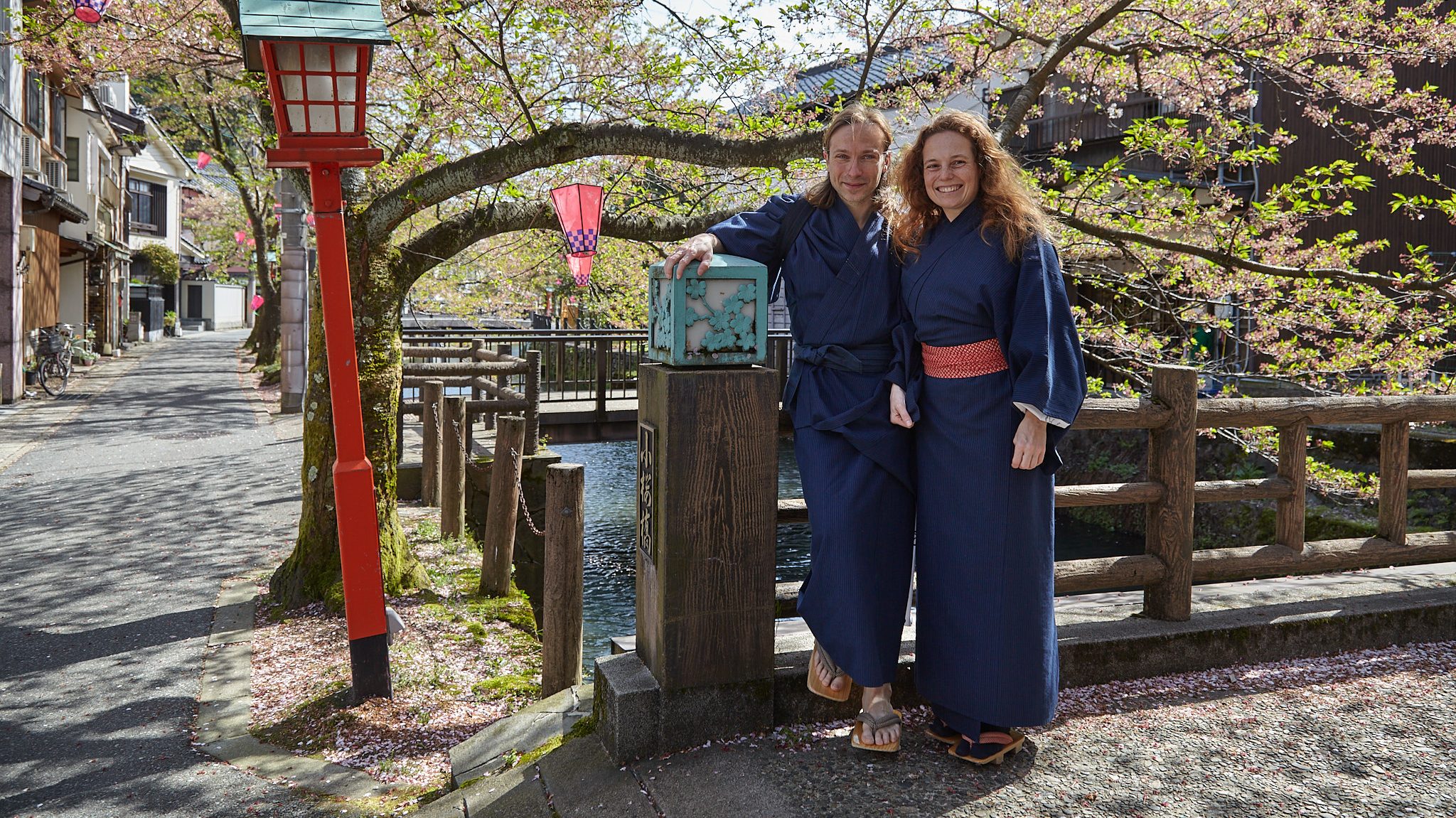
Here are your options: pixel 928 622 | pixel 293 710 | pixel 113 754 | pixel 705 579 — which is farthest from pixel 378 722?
pixel 928 622

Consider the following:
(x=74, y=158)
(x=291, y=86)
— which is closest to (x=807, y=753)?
(x=291, y=86)

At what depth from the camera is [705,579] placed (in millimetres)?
3023

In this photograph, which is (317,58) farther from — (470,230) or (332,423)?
(332,423)

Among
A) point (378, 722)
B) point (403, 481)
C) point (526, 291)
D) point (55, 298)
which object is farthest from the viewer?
point (55, 298)

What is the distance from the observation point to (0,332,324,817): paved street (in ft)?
13.3

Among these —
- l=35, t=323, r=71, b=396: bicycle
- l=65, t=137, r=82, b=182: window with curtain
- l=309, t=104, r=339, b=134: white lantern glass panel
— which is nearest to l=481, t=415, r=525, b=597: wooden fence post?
l=309, t=104, r=339, b=134: white lantern glass panel

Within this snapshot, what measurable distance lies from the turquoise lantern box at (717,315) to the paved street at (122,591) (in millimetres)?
2481

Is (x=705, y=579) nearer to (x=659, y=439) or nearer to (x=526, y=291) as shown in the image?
(x=659, y=439)

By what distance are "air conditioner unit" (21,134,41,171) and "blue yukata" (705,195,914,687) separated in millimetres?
20105

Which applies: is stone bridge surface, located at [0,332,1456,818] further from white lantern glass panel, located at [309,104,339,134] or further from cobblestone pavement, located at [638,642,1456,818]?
white lantern glass panel, located at [309,104,339,134]

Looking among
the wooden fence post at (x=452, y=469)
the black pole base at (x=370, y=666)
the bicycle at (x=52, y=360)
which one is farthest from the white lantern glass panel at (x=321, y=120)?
the bicycle at (x=52, y=360)

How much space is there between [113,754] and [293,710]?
0.80 meters

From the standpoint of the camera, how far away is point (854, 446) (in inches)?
116

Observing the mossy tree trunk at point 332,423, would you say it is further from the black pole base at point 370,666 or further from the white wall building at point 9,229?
the white wall building at point 9,229
